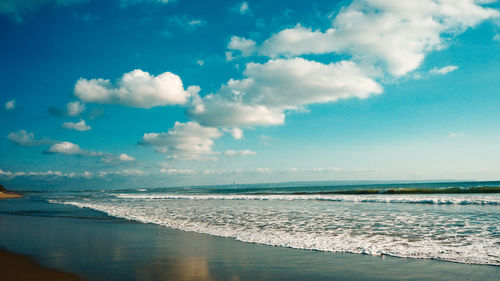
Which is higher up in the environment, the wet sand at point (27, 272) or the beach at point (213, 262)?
the wet sand at point (27, 272)

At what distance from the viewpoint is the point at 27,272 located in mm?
6484

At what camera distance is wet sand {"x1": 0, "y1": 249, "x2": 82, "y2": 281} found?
6.06 metres

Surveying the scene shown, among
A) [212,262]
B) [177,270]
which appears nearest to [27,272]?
[177,270]

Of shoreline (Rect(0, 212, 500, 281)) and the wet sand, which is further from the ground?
the wet sand

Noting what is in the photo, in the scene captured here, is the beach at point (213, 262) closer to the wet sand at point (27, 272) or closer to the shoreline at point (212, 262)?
the shoreline at point (212, 262)

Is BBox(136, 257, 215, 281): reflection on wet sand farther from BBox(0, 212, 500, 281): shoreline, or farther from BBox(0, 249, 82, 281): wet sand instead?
BBox(0, 249, 82, 281): wet sand

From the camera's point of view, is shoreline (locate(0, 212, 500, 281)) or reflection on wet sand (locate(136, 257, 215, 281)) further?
shoreline (locate(0, 212, 500, 281))

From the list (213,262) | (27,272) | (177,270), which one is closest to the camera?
(27,272)

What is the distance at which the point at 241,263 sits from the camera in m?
7.20

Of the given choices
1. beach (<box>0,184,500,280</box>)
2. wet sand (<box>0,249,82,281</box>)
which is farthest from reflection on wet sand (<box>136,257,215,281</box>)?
wet sand (<box>0,249,82,281</box>)

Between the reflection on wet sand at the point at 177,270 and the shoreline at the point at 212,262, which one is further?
the shoreline at the point at 212,262

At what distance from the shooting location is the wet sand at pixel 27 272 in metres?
6.06

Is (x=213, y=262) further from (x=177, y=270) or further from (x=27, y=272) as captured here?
(x=27, y=272)

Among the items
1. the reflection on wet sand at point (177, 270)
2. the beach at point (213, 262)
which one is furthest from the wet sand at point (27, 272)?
the reflection on wet sand at point (177, 270)
